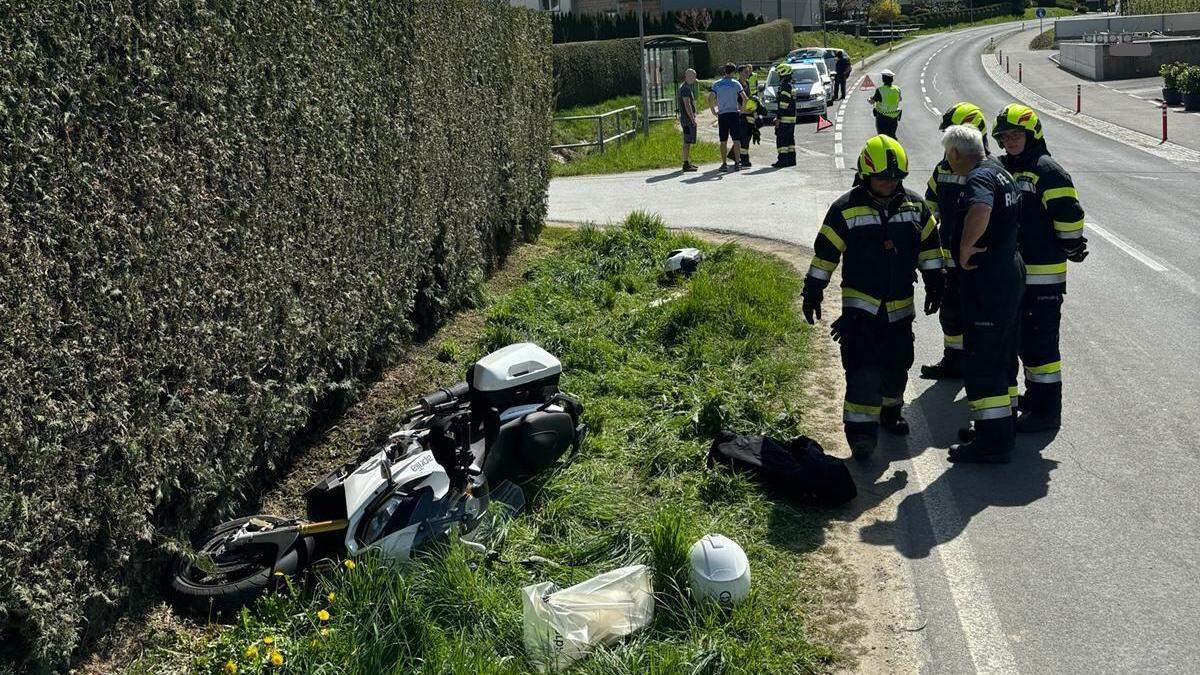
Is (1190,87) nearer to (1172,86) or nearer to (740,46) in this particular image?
(1172,86)

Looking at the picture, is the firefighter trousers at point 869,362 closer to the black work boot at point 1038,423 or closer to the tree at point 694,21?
the black work boot at point 1038,423

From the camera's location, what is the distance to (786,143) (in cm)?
2217

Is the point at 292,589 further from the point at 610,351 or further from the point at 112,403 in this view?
the point at 610,351

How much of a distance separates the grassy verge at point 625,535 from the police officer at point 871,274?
575 mm

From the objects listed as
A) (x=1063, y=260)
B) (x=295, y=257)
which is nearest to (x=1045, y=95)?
(x=1063, y=260)

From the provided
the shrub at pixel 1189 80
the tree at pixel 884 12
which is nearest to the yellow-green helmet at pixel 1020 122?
the shrub at pixel 1189 80

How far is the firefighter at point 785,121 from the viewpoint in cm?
2155

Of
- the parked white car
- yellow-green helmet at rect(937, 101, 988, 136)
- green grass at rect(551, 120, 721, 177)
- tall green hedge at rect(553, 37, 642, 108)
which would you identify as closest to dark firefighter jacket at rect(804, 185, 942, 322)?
yellow-green helmet at rect(937, 101, 988, 136)

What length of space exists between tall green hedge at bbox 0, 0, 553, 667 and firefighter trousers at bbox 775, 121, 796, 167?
1428cm

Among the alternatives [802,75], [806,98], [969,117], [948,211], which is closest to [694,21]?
[802,75]

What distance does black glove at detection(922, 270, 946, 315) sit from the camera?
7207mm

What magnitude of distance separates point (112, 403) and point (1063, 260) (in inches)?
236

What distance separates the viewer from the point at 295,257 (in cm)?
662

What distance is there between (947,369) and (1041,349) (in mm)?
1299
